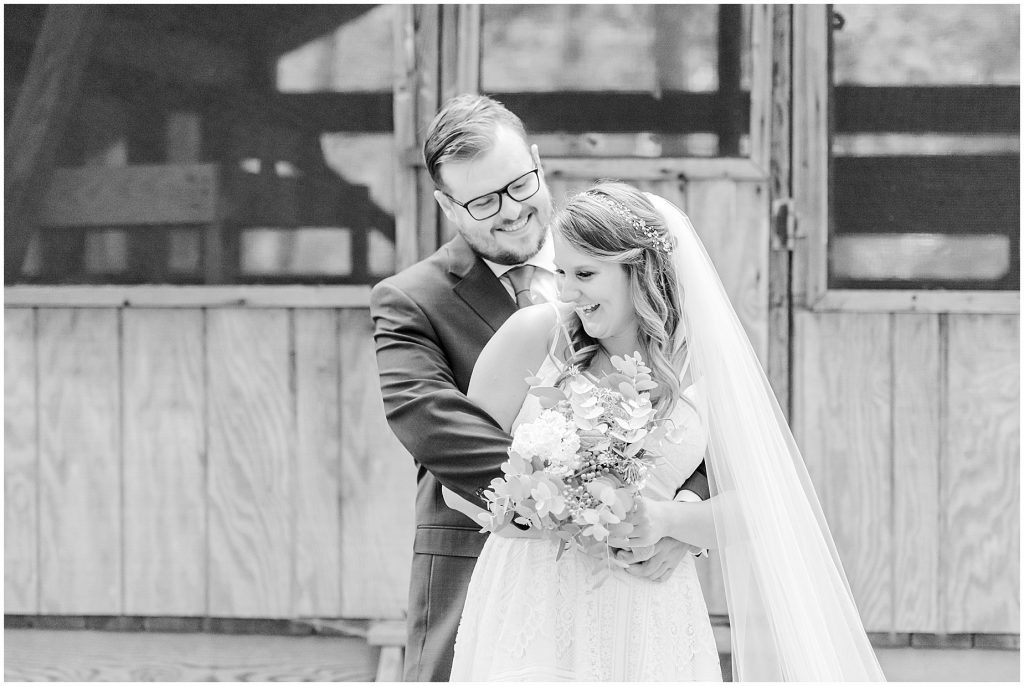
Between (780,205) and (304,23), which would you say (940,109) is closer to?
(780,205)

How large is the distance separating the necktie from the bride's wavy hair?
33cm

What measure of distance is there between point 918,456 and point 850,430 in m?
0.26

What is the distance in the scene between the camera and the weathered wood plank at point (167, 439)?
366 centimetres

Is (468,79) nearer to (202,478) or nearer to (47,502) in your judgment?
(202,478)

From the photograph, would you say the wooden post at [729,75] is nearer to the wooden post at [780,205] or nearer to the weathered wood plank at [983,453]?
the wooden post at [780,205]

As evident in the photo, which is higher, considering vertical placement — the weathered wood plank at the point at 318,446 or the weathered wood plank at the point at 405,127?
the weathered wood plank at the point at 405,127

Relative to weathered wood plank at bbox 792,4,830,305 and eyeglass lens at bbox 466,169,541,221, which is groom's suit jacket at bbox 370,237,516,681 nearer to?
eyeglass lens at bbox 466,169,541,221

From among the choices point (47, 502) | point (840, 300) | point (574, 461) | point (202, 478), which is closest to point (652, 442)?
point (574, 461)

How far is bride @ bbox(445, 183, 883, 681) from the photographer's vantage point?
82.9 inches

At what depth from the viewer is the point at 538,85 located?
358 cm

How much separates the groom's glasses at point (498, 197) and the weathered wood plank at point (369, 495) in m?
1.27

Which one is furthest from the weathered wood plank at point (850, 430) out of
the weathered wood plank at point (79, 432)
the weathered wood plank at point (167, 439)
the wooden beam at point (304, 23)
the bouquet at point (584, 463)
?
the weathered wood plank at point (79, 432)

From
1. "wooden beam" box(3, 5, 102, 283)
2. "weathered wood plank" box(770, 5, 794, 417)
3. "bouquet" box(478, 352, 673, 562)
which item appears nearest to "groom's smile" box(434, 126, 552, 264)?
"bouquet" box(478, 352, 673, 562)

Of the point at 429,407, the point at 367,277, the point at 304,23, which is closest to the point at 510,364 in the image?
the point at 429,407
